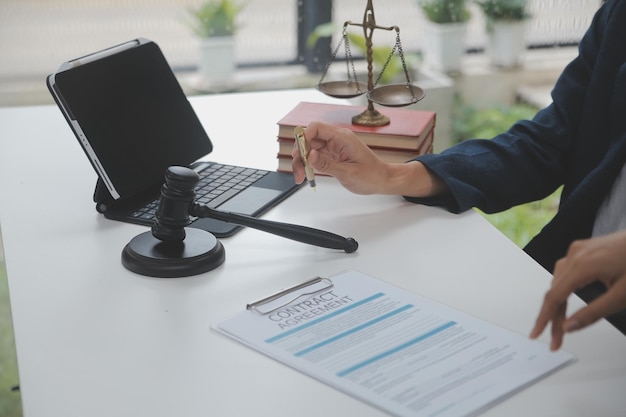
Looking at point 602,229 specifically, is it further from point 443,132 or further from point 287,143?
point 443,132

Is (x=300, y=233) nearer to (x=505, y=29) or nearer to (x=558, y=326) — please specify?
(x=558, y=326)

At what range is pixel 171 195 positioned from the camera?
110cm

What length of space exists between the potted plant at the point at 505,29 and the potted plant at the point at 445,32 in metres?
0.09

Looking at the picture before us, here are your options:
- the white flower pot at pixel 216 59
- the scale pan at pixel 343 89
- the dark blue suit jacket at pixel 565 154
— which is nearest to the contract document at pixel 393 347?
the dark blue suit jacket at pixel 565 154

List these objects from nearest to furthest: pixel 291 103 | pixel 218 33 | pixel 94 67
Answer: pixel 94 67 < pixel 291 103 < pixel 218 33

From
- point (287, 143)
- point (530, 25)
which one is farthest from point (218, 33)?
point (287, 143)

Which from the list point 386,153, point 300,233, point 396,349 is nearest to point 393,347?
point 396,349

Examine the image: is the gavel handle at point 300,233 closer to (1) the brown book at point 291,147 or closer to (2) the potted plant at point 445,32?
(1) the brown book at point 291,147

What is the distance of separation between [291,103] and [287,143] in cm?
45

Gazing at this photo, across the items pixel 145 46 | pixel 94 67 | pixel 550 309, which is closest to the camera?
pixel 550 309

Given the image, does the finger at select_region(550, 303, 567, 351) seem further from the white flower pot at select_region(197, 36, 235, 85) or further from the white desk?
the white flower pot at select_region(197, 36, 235, 85)

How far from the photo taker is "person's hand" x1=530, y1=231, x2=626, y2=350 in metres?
0.77

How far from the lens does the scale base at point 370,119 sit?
1421 mm

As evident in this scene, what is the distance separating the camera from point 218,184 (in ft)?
4.50
